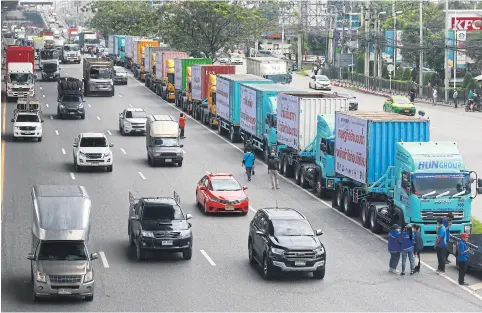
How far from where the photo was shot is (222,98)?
67.4 metres

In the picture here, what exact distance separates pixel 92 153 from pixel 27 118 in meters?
13.1

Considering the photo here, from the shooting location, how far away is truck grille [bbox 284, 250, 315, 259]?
30906 millimetres

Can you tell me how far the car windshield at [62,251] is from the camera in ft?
93.5

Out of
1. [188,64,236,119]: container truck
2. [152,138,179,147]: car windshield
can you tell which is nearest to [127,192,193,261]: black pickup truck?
[152,138,179,147]: car windshield

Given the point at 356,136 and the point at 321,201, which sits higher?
the point at 356,136

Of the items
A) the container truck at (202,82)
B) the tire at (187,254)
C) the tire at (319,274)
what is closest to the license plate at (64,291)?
the tire at (187,254)

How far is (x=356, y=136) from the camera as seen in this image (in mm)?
40969

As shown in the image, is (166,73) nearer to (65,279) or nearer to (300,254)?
(300,254)

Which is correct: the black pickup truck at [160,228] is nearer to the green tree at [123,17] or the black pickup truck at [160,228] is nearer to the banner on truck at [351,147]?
the banner on truck at [351,147]

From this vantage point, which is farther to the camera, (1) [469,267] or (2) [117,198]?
(2) [117,198]

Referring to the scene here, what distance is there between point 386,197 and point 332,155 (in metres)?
5.52

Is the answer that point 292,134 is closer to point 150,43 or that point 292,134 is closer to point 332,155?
point 332,155

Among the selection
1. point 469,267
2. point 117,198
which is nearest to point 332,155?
point 117,198

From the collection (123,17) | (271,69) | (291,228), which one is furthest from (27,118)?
A: (123,17)
